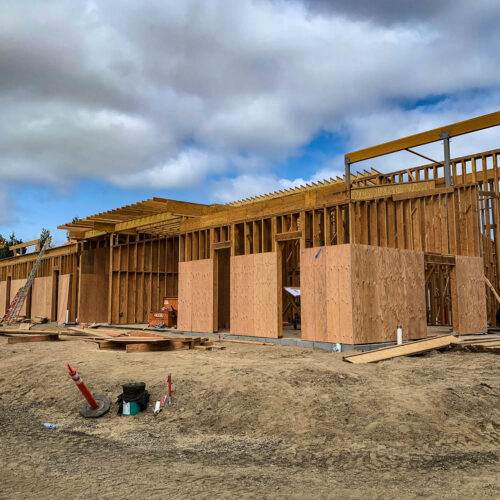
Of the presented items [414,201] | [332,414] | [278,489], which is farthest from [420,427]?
[414,201]

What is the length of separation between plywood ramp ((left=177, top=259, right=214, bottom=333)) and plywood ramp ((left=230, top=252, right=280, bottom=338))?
1408 mm

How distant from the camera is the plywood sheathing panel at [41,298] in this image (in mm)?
29156

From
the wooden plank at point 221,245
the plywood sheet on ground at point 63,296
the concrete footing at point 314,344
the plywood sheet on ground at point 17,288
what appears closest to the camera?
the concrete footing at point 314,344

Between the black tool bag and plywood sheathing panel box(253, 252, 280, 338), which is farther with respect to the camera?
plywood sheathing panel box(253, 252, 280, 338)

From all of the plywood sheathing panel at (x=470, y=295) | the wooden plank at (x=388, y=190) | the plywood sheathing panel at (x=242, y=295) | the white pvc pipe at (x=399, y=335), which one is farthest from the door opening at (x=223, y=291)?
the plywood sheathing panel at (x=470, y=295)

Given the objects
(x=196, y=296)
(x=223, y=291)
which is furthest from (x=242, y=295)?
(x=223, y=291)

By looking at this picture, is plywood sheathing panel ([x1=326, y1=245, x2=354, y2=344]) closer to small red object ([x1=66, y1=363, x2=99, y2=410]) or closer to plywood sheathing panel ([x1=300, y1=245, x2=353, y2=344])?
plywood sheathing panel ([x1=300, y1=245, x2=353, y2=344])

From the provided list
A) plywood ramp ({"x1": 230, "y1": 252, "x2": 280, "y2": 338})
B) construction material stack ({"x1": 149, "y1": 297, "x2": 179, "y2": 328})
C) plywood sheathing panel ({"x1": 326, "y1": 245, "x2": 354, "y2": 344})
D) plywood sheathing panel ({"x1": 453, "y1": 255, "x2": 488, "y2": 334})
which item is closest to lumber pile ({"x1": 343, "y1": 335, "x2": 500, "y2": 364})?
plywood sheathing panel ({"x1": 326, "y1": 245, "x2": 354, "y2": 344})

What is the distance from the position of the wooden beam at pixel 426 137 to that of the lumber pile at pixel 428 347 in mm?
6773

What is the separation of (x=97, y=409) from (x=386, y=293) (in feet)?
25.6

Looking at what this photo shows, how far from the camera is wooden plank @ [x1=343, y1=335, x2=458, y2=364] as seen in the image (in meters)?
10.3

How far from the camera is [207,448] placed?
20.1 feet

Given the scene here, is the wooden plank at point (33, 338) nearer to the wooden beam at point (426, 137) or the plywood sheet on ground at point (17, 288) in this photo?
the wooden beam at point (426, 137)

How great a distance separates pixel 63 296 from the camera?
27.0 m
